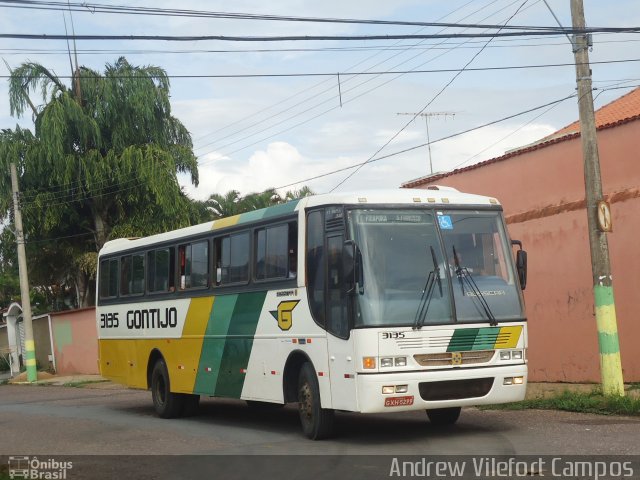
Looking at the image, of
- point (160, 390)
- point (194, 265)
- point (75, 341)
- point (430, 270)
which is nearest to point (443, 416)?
point (430, 270)

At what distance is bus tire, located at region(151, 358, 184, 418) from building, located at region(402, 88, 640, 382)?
22.9ft

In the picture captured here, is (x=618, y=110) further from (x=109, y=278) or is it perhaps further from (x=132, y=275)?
(x=109, y=278)

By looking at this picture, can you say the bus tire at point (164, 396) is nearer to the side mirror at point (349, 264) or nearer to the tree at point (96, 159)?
the side mirror at point (349, 264)

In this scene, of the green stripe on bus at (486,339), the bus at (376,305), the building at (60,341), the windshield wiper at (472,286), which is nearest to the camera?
the bus at (376,305)

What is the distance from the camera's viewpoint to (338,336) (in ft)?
38.0

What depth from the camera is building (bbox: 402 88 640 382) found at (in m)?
16.8

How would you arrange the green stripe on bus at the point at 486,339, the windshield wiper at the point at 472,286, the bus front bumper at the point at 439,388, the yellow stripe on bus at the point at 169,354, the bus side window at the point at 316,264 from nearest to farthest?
the bus front bumper at the point at 439,388 → the green stripe on bus at the point at 486,339 → the windshield wiper at the point at 472,286 → the bus side window at the point at 316,264 → the yellow stripe on bus at the point at 169,354

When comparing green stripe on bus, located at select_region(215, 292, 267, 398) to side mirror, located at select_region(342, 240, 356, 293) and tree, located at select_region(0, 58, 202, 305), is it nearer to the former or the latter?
side mirror, located at select_region(342, 240, 356, 293)

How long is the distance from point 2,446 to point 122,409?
20.7 feet

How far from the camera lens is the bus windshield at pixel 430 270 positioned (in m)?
11.4

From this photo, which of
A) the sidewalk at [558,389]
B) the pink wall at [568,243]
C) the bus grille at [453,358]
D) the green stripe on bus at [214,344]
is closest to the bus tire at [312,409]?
the bus grille at [453,358]

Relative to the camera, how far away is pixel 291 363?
1288cm

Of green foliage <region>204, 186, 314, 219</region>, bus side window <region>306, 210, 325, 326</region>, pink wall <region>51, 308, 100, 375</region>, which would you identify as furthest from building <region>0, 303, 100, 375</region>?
bus side window <region>306, 210, 325, 326</region>

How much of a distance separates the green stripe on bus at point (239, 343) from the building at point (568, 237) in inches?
269
